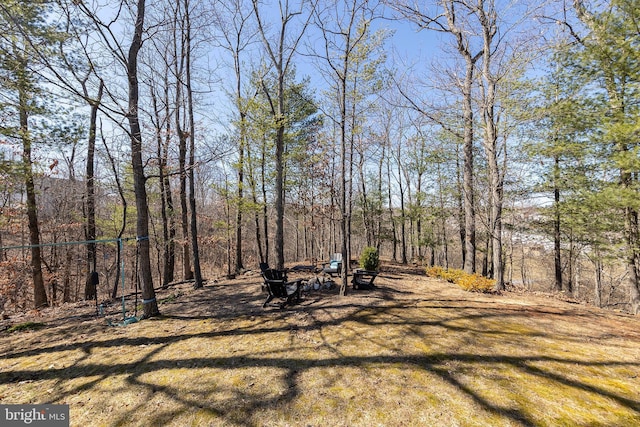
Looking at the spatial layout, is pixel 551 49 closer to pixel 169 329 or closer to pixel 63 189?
pixel 169 329

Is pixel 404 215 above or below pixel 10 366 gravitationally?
above

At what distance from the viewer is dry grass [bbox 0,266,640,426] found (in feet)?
7.50

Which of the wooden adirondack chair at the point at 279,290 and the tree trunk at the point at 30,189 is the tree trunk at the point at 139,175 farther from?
the tree trunk at the point at 30,189

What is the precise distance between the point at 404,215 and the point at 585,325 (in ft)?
46.2

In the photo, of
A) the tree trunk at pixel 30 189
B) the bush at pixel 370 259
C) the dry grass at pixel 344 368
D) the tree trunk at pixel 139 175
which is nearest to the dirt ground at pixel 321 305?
the dry grass at pixel 344 368

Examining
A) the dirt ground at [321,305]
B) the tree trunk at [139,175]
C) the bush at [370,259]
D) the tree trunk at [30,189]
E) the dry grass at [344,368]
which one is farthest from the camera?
the bush at [370,259]

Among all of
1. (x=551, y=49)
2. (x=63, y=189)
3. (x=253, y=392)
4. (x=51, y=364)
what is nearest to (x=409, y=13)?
(x=551, y=49)

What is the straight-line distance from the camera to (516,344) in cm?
335

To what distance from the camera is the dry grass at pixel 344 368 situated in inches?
90.0

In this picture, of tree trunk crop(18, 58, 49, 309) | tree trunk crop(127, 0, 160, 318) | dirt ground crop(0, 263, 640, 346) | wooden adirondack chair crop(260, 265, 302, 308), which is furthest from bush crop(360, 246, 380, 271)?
tree trunk crop(18, 58, 49, 309)

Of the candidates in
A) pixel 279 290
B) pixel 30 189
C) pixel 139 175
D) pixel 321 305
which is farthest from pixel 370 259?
pixel 30 189

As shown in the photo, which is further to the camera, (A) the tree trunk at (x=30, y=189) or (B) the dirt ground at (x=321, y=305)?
(A) the tree trunk at (x=30, y=189)

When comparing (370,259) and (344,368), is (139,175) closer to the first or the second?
(344,368)

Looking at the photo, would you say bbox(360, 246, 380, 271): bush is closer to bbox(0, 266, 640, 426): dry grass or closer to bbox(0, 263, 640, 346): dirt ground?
bbox(0, 263, 640, 346): dirt ground
